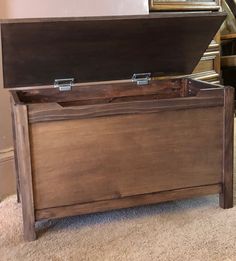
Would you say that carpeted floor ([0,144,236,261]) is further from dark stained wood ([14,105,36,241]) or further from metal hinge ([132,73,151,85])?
metal hinge ([132,73,151,85])

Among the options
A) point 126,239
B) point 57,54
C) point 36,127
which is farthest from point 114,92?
point 126,239

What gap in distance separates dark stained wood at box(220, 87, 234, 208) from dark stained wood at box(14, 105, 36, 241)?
2.36 feet

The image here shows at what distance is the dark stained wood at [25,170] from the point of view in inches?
55.2

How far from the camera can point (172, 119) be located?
1.56m

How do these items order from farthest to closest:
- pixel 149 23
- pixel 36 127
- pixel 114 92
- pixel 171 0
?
pixel 171 0 → pixel 114 92 → pixel 149 23 → pixel 36 127

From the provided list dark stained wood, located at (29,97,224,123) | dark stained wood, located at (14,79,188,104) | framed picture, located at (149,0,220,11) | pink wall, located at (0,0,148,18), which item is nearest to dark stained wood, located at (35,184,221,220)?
dark stained wood, located at (29,97,224,123)

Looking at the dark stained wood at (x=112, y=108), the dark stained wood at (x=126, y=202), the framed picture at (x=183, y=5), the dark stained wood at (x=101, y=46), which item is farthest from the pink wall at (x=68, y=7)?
the dark stained wood at (x=126, y=202)

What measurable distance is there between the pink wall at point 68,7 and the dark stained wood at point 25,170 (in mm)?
606

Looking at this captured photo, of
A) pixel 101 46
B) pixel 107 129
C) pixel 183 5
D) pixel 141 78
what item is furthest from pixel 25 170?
pixel 183 5

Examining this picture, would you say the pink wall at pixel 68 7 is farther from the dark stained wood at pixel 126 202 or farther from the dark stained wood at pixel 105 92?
the dark stained wood at pixel 126 202

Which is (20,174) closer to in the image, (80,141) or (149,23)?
(80,141)

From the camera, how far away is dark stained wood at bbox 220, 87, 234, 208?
1599mm

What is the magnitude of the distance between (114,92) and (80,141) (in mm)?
446

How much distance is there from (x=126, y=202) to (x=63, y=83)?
54 centimetres
